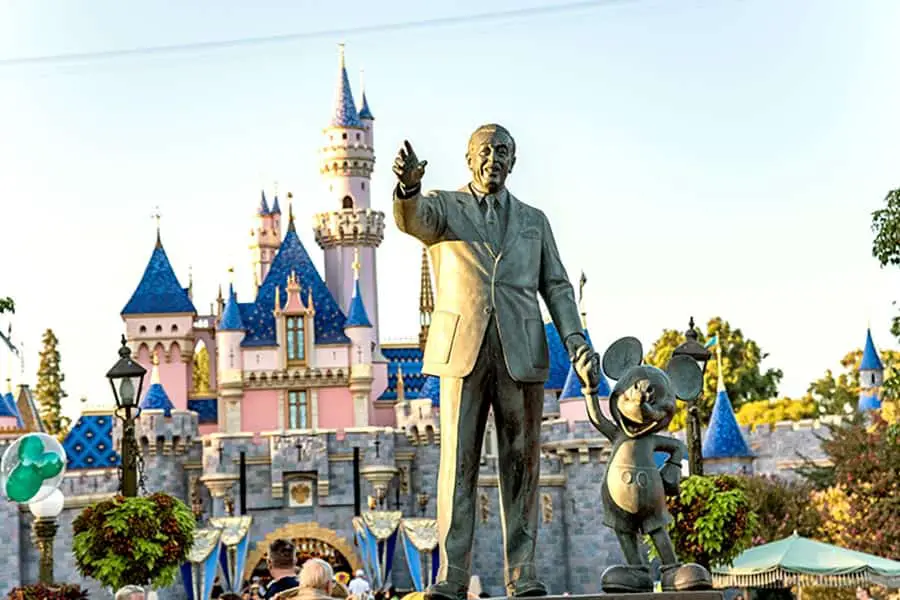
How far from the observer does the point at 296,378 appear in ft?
181

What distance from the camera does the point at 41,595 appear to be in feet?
50.0

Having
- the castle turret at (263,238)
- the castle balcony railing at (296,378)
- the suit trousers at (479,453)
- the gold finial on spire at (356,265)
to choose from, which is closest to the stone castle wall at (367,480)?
the castle balcony railing at (296,378)

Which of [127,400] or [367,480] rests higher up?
[367,480]

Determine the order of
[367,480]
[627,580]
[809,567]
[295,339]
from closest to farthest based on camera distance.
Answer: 1. [627,580]
2. [809,567]
3. [367,480]
4. [295,339]

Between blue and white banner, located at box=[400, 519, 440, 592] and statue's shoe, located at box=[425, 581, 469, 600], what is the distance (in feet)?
113

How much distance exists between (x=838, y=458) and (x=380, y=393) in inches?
1051

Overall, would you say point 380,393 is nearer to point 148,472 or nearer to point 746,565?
point 148,472

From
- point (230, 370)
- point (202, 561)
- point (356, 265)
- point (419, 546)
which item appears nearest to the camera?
point (202, 561)

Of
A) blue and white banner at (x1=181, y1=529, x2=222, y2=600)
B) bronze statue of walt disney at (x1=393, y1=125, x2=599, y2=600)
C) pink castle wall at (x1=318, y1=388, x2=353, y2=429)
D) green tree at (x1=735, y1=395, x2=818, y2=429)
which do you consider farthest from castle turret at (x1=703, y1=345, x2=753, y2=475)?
bronze statue of walt disney at (x1=393, y1=125, x2=599, y2=600)

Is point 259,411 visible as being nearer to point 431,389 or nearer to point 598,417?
point 431,389

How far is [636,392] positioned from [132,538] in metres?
10.9

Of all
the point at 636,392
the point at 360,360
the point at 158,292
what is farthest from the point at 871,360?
the point at 636,392

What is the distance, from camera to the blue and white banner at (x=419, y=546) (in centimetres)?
4256

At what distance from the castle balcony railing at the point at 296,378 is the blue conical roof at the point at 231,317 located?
1.37 m
